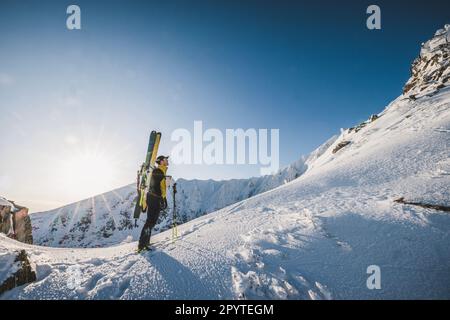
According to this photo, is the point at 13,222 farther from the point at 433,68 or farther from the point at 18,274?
the point at 433,68

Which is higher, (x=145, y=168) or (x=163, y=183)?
(x=145, y=168)

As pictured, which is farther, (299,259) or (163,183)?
(163,183)

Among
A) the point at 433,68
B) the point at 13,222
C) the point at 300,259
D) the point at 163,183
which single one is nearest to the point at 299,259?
the point at 300,259

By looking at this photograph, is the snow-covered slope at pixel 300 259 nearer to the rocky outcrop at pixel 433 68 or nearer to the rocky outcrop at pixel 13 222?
the rocky outcrop at pixel 13 222

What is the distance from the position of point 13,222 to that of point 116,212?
180 m

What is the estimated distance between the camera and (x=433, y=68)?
29.3 m

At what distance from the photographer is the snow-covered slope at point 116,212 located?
153750 mm

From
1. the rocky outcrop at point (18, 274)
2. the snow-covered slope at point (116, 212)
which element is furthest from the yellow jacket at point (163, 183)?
the snow-covered slope at point (116, 212)

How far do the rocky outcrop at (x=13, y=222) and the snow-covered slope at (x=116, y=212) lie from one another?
131m

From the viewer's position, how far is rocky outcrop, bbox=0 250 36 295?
3.86m

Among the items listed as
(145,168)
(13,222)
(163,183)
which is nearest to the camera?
(163,183)

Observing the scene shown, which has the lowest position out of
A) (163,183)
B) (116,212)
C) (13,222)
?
(116,212)

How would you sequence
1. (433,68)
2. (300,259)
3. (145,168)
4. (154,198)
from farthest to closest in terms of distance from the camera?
(433,68) → (145,168) → (154,198) → (300,259)
